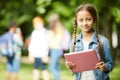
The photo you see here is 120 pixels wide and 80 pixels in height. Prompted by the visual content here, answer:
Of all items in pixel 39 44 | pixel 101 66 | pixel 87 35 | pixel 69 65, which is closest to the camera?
pixel 101 66

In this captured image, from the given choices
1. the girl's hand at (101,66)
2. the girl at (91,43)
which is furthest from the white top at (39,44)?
the girl's hand at (101,66)

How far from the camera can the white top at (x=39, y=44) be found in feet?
37.4

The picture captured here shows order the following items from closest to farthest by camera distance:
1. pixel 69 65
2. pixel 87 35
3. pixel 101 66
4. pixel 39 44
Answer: pixel 101 66 < pixel 69 65 < pixel 87 35 < pixel 39 44

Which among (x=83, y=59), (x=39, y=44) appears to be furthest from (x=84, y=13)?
(x=39, y=44)

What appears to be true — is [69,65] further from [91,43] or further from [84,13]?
[84,13]

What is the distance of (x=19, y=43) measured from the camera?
1197 centimetres

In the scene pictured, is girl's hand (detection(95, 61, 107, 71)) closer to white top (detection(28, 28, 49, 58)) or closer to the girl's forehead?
the girl's forehead

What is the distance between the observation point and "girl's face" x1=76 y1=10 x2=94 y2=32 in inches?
216

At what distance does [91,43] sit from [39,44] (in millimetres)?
5945

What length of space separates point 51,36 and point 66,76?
3.43 metres

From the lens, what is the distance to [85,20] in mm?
5512

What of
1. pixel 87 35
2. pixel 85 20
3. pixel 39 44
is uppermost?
pixel 85 20

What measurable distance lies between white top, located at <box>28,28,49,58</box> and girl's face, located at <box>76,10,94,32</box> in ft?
19.2

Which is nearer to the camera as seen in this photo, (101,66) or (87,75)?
(101,66)
